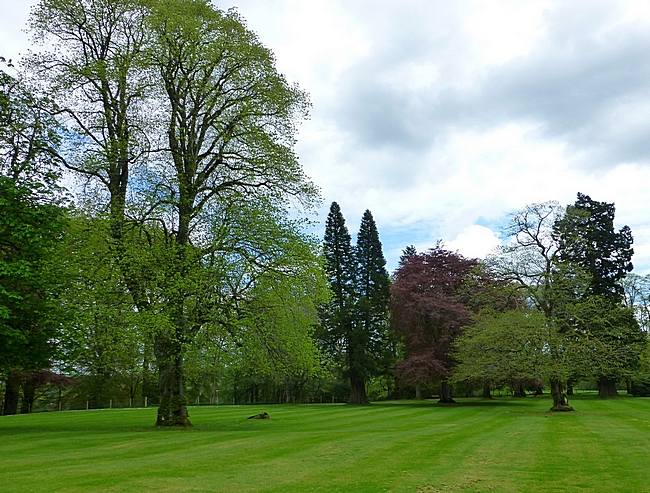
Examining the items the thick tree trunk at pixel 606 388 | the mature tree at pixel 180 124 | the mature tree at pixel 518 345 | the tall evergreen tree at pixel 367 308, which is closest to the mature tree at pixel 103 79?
the mature tree at pixel 180 124

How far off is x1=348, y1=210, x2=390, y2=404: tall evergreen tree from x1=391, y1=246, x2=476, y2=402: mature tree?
6631mm

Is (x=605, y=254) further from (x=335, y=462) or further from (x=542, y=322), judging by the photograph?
(x=335, y=462)

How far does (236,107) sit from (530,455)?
19.5 metres

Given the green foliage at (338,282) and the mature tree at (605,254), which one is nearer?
the mature tree at (605,254)

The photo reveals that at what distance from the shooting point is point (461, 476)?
414 inches

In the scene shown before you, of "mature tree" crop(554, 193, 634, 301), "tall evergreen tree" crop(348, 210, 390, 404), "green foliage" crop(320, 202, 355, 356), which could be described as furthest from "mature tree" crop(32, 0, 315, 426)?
"mature tree" crop(554, 193, 634, 301)

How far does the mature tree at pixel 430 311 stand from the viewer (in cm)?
4662

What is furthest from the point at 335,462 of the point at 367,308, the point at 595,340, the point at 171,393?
the point at 367,308

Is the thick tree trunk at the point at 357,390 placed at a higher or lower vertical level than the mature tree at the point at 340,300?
lower

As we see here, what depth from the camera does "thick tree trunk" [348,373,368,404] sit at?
189 ft

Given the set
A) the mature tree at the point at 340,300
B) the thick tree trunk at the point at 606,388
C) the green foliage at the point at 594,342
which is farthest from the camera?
the mature tree at the point at 340,300

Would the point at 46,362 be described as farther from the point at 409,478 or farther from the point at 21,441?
the point at 409,478

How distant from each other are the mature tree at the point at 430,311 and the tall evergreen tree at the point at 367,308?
6631 mm

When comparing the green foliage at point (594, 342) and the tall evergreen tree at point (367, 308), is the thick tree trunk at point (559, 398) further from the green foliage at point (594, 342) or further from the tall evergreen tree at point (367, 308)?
the tall evergreen tree at point (367, 308)
